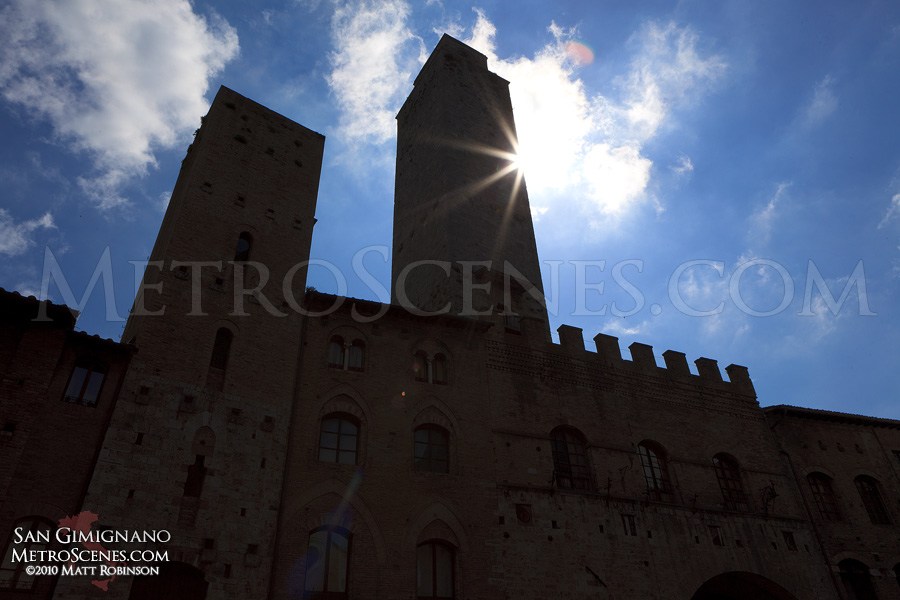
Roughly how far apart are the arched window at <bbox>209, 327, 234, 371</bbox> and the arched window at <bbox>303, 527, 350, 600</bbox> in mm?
4368

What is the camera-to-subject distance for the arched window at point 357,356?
15.4 meters

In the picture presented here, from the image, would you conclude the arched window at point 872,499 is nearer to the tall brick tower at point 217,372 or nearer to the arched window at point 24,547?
the tall brick tower at point 217,372

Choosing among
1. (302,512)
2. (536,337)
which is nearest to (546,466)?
(536,337)

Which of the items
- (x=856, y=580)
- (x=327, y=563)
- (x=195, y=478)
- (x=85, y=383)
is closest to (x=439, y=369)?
(x=327, y=563)

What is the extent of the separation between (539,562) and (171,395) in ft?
29.9

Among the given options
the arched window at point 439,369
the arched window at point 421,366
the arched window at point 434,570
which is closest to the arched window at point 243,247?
the arched window at point 421,366

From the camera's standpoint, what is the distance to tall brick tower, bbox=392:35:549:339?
794 inches

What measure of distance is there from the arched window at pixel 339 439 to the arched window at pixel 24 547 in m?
5.28

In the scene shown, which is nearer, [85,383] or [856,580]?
[85,383]

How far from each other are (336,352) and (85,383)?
5533 mm

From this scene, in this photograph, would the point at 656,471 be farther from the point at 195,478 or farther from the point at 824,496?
the point at 195,478

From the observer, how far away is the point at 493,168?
2470 cm

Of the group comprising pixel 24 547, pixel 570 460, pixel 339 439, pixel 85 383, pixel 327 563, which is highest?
pixel 570 460

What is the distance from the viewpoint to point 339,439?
14.2 m
